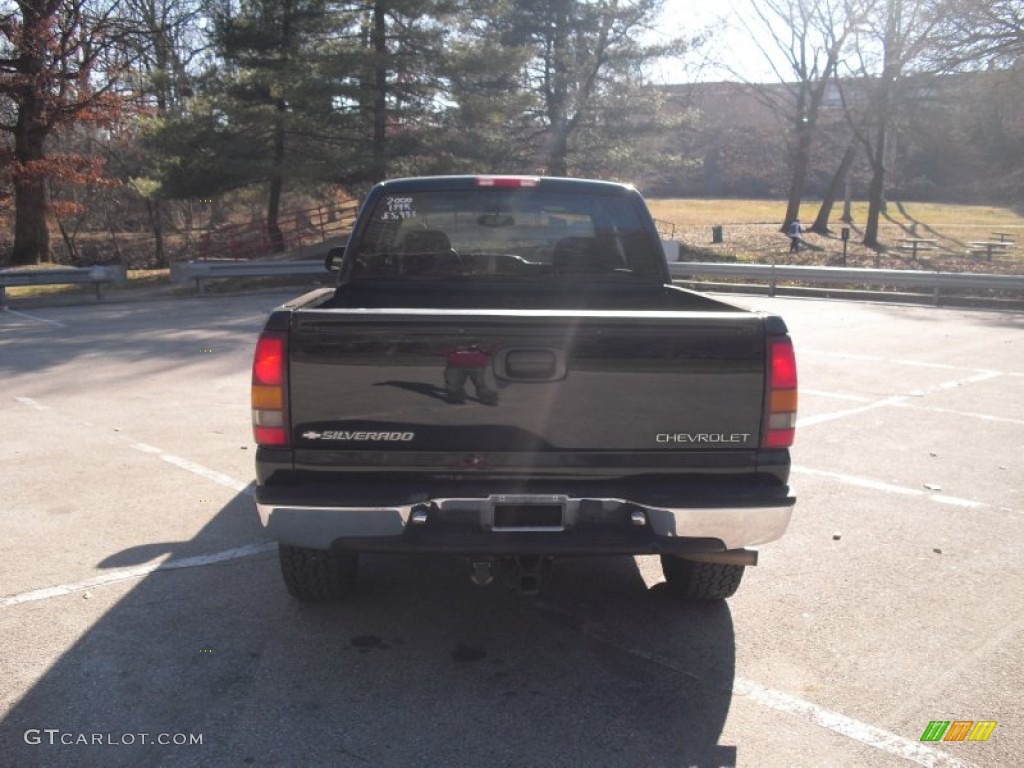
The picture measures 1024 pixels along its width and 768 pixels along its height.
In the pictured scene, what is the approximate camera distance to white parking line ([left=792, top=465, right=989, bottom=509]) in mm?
6078

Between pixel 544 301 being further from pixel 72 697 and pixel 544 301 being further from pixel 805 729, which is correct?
pixel 72 697

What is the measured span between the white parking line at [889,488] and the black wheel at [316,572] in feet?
12.6

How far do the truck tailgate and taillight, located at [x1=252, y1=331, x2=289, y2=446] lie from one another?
4 centimetres

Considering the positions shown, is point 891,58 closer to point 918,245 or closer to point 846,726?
point 918,245

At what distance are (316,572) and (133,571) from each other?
1.27 meters

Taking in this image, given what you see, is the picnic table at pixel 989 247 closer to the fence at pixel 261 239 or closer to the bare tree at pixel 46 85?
the fence at pixel 261 239

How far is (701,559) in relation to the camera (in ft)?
12.6

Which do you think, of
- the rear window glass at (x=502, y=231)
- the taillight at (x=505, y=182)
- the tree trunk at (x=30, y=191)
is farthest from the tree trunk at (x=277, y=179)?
the taillight at (x=505, y=182)

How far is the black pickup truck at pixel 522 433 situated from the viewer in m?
3.48

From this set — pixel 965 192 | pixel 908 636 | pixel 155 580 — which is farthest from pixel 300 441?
pixel 965 192

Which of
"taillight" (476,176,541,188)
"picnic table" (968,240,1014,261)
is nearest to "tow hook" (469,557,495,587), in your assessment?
"taillight" (476,176,541,188)

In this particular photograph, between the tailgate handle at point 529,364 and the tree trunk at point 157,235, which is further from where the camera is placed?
the tree trunk at point 157,235

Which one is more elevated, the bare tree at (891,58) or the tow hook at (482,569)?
the bare tree at (891,58)

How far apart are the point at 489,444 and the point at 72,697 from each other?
Answer: 1.84m
